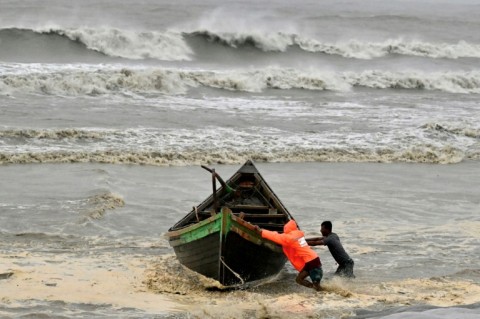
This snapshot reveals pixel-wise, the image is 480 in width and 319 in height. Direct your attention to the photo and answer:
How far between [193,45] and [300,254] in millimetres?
32508

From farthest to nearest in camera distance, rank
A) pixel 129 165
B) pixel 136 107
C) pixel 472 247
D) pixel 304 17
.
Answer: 1. pixel 304 17
2. pixel 136 107
3. pixel 129 165
4. pixel 472 247

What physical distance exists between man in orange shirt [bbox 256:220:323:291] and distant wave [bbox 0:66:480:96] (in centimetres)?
1864

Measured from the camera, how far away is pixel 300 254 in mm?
11336

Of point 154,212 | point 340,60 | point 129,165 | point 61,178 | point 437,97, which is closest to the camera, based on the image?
point 154,212

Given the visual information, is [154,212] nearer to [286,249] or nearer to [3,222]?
[3,222]

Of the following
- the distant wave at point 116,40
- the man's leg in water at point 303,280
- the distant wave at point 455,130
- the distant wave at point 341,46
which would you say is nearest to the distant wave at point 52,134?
the distant wave at point 455,130

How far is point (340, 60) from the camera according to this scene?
4291 cm

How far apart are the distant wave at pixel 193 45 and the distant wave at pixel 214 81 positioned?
20.4 feet

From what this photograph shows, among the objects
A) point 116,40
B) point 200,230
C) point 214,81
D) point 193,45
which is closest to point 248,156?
point 200,230

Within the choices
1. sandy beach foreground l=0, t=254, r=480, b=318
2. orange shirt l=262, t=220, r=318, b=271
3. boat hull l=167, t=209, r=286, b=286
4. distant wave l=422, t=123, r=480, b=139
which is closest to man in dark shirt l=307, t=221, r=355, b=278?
sandy beach foreground l=0, t=254, r=480, b=318

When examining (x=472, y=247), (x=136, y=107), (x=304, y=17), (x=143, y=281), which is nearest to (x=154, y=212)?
(x=143, y=281)

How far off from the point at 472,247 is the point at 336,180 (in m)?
5.24

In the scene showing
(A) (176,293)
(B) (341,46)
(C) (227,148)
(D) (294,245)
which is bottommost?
(A) (176,293)

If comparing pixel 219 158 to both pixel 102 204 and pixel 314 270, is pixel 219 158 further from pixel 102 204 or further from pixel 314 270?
pixel 314 270
